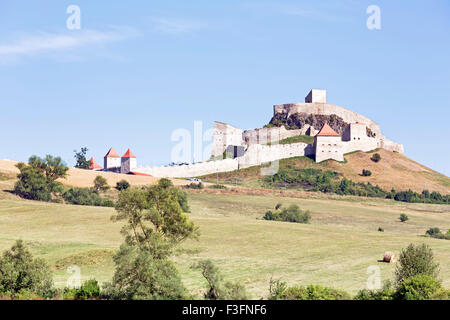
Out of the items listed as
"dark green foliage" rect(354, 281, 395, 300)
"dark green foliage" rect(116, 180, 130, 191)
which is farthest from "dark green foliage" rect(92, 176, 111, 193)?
"dark green foliage" rect(354, 281, 395, 300)

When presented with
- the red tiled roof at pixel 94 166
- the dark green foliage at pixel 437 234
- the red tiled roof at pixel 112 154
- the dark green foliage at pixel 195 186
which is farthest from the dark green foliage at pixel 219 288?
the red tiled roof at pixel 94 166

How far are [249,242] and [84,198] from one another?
33.8 meters

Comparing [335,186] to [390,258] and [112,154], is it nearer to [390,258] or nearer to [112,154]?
[112,154]

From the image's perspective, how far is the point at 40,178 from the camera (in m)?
78.2

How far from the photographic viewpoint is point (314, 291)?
26312 mm

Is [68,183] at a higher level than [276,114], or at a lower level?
lower

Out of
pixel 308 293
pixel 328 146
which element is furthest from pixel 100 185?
pixel 308 293

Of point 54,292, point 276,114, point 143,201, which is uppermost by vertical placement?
point 276,114

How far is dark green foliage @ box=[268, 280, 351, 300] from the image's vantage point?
26.1m
